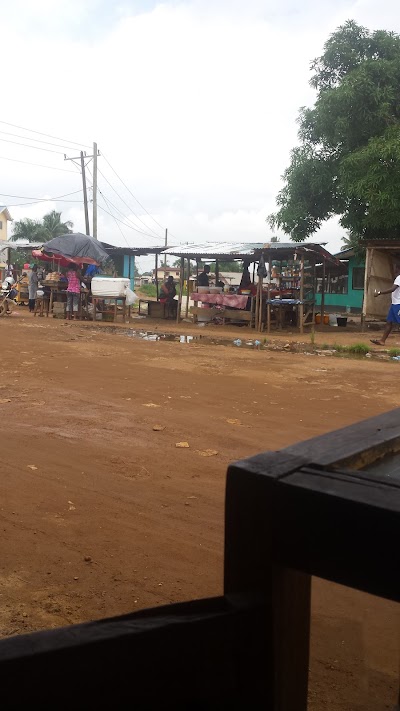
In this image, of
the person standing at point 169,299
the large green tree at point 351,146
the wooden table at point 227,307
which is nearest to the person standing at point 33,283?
the person standing at point 169,299

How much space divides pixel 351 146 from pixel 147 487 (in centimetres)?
1867

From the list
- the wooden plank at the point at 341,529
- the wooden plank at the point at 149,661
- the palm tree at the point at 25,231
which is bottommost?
the wooden plank at the point at 149,661

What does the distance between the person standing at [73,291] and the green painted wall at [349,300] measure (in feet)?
33.0

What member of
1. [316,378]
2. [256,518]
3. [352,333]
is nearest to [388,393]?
[316,378]

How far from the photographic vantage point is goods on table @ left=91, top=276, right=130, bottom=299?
64.1 ft

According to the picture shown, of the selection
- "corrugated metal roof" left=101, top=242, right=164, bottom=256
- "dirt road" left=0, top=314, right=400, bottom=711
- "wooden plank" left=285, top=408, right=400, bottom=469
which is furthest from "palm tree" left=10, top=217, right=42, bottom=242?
"wooden plank" left=285, top=408, right=400, bottom=469

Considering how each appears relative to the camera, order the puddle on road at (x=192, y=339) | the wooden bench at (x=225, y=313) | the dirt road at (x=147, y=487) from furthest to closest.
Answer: the wooden bench at (x=225, y=313), the puddle on road at (x=192, y=339), the dirt road at (x=147, y=487)

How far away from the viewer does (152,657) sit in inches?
38.6

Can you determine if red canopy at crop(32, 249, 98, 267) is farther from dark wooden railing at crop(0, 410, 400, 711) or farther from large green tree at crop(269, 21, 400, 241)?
dark wooden railing at crop(0, 410, 400, 711)

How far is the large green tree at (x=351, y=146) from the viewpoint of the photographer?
706 inches

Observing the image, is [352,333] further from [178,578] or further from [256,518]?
[256,518]

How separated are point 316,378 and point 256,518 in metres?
8.04

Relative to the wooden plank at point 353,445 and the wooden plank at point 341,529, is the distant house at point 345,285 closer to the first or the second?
the wooden plank at point 353,445

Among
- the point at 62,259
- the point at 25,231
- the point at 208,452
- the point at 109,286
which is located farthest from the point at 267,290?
the point at 25,231
